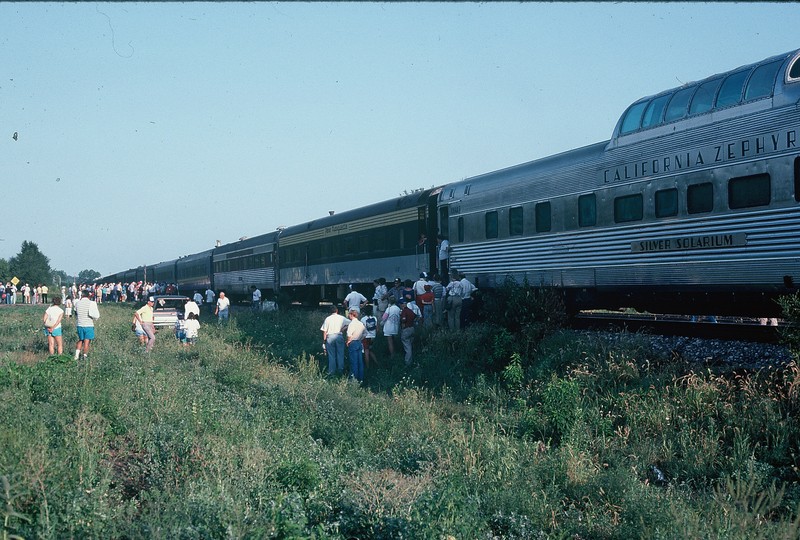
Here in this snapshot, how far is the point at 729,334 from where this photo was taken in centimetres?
1308

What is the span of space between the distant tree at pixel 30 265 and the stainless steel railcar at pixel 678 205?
11270 centimetres

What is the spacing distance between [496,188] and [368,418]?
9.12 m

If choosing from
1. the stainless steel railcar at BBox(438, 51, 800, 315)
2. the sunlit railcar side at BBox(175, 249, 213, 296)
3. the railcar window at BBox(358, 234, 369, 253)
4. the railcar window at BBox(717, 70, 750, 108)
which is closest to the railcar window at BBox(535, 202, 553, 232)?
the stainless steel railcar at BBox(438, 51, 800, 315)

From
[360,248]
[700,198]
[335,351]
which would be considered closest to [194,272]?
[360,248]

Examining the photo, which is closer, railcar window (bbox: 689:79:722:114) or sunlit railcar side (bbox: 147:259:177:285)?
railcar window (bbox: 689:79:722:114)

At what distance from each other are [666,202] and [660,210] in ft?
0.63

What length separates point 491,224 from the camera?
62.8ft

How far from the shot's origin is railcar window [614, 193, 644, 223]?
14.6 metres

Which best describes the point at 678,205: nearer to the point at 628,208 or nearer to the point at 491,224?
the point at 628,208

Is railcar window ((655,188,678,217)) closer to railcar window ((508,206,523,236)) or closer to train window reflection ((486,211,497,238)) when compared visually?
railcar window ((508,206,523,236))

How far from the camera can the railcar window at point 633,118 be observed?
15219 mm

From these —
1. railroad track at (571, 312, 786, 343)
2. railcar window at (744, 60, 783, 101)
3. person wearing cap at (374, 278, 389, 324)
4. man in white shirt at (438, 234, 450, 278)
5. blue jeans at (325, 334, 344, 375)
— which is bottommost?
blue jeans at (325, 334, 344, 375)

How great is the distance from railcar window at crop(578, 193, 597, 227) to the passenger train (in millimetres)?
34

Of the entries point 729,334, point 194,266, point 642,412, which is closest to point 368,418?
point 642,412
